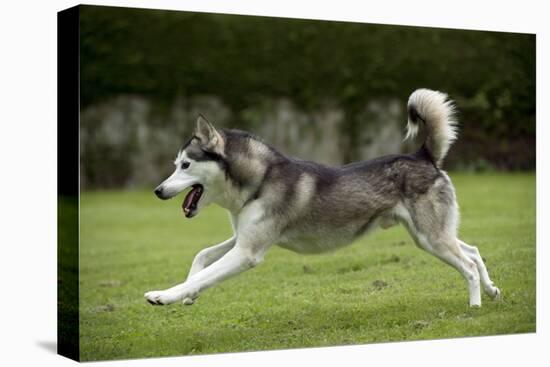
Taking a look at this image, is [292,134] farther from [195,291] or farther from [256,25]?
[195,291]

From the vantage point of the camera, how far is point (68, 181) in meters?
7.68

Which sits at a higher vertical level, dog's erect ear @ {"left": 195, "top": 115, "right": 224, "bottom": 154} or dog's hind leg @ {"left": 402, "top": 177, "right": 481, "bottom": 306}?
dog's erect ear @ {"left": 195, "top": 115, "right": 224, "bottom": 154}

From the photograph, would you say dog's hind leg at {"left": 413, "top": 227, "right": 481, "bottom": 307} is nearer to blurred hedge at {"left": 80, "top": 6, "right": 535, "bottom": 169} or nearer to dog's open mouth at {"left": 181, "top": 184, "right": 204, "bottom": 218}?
blurred hedge at {"left": 80, "top": 6, "right": 535, "bottom": 169}

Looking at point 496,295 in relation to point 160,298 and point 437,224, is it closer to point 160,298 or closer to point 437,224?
point 437,224

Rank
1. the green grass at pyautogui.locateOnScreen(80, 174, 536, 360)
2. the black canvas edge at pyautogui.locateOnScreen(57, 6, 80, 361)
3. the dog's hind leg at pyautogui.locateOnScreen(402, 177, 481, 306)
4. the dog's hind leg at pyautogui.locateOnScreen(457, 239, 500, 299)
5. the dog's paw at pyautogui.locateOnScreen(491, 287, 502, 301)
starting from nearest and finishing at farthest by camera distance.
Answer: the black canvas edge at pyautogui.locateOnScreen(57, 6, 80, 361), the green grass at pyautogui.locateOnScreen(80, 174, 536, 360), the dog's hind leg at pyautogui.locateOnScreen(402, 177, 481, 306), the dog's hind leg at pyautogui.locateOnScreen(457, 239, 500, 299), the dog's paw at pyautogui.locateOnScreen(491, 287, 502, 301)

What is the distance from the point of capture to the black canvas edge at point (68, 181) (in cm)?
749

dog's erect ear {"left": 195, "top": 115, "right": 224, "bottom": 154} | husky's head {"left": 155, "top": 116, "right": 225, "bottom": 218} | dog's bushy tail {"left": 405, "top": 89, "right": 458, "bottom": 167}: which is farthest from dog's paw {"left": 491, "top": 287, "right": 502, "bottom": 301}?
dog's erect ear {"left": 195, "top": 115, "right": 224, "bottom": 154}

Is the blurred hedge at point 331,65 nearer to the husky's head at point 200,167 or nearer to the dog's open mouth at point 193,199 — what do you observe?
the husky's head at point 200,167

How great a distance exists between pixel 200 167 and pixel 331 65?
3.45 m

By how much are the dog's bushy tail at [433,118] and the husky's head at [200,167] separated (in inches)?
74.7

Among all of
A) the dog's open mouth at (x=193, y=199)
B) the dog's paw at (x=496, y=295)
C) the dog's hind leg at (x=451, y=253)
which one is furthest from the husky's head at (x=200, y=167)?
the dog's paw at (x=496, y=295)

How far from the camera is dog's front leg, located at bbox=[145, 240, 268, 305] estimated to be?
23.0 ft

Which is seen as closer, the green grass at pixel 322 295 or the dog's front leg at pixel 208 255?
the dog's front leg at pixel 208 255

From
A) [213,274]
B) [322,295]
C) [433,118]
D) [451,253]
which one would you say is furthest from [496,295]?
[213,274]
